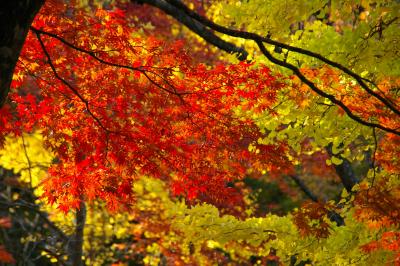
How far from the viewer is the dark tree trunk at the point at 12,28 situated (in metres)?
2.28

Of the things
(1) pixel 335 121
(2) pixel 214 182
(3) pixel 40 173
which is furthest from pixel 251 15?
(3) pixel 40 173

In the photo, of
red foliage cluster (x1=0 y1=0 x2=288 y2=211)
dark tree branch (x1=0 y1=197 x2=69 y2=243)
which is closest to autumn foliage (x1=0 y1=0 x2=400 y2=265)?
red foliage cluster (x1=0 y1=0 x2=288 y2=211)

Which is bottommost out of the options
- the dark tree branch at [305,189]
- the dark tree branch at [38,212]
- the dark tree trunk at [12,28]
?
the dark tree trunk at [12,28]

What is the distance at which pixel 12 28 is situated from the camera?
7.68 feet

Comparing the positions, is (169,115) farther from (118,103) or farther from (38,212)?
(38,212)

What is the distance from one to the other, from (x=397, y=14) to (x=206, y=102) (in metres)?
2.01

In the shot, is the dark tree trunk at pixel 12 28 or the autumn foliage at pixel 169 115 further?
the autumn foliage at pixel 169 115

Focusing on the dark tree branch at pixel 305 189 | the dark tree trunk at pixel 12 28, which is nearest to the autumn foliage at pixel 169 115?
the dark tree trunk at pixel 12 28

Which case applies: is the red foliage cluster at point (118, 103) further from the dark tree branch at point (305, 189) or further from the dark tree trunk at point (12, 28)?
the dark tree branch at point (305, 189)

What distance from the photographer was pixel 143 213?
36.0ft

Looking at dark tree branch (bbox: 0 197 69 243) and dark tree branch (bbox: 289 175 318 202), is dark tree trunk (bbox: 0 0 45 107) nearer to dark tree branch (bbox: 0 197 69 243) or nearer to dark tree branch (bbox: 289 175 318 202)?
dark tree branch (bbox: 0 197 69 243)

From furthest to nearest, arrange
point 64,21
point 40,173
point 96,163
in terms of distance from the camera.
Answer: point 40,173
point 96,163
point 64,21

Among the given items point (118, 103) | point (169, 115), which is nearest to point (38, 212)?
point (118, 103)

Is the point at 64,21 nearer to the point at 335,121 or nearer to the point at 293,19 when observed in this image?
the point at 293,19
